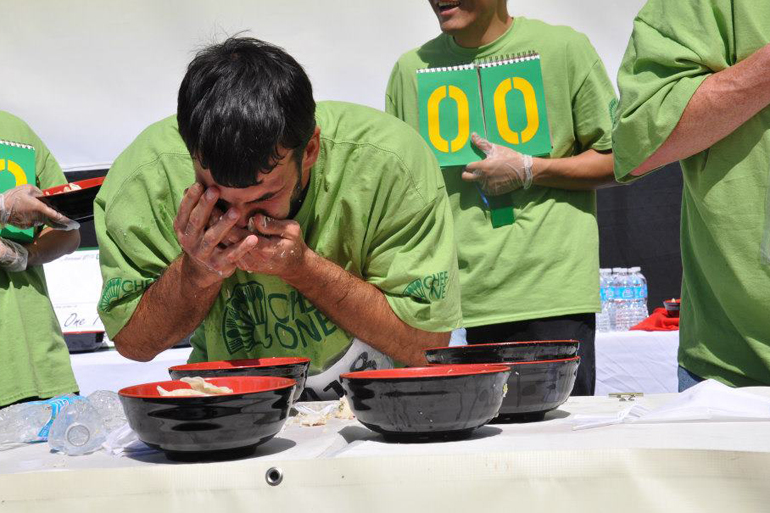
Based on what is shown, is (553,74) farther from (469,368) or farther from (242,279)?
(469,368)

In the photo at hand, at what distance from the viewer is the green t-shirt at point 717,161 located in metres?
1.24

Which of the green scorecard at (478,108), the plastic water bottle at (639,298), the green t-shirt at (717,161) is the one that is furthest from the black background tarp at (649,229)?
the green t-shirt at (717,161)

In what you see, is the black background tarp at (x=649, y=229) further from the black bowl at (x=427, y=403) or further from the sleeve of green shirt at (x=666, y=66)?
the black bowl at (x=427, y=403)

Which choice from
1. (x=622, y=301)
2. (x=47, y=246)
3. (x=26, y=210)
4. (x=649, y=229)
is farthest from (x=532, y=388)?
(x=649, y=229)

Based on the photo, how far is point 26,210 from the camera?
73.1 inches

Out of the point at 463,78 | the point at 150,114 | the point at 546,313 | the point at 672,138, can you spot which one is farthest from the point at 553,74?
the point at 150,114

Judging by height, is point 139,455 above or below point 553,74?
below

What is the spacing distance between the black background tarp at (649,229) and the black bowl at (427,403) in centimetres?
243

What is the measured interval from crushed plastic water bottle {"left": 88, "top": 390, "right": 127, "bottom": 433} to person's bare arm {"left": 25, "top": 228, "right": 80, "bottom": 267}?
3.52ft

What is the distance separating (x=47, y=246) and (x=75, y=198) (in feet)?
1.60

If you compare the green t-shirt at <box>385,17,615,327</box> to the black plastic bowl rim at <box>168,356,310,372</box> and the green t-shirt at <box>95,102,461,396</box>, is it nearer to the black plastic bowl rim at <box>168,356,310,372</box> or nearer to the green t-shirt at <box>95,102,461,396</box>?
the green t-shirt at <box>95,102,461,396</box>

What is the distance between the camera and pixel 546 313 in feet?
5.92

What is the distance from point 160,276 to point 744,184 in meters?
0.88

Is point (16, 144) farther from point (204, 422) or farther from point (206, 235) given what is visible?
point (204, 422)
